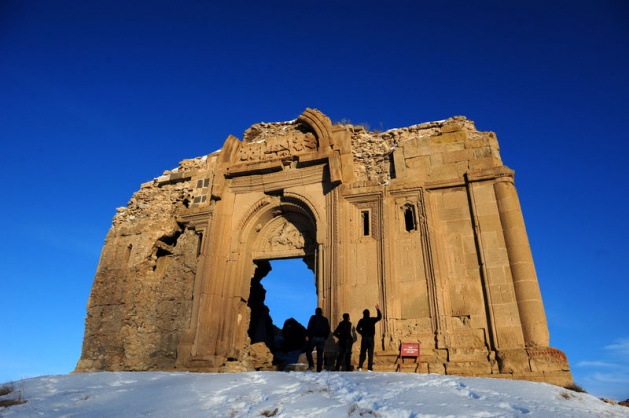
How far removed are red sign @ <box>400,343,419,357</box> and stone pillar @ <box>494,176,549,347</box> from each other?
2.13 m

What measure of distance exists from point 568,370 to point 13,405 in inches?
347

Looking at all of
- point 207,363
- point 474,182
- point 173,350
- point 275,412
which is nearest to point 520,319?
point 474,182

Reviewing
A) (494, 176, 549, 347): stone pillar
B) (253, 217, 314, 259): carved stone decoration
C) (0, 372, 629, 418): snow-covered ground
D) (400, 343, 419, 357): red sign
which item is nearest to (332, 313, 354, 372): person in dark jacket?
(400, 343, 419, 357): red sign

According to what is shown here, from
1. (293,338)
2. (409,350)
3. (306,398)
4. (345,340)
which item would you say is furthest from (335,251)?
(293,338)

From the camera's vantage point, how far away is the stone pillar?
8.62 meters

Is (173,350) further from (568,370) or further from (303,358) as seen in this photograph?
(568,370)

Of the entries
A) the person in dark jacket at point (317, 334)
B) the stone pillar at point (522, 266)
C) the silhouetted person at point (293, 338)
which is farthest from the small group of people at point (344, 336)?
the silhouetted person at point (293, 338)

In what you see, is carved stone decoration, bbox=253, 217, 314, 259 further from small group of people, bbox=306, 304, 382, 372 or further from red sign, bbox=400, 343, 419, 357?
red sign, bbox=400, 343, 419, 357

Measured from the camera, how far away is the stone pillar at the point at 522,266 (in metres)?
8.62

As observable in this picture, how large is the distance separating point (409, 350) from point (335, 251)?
2.89 meters

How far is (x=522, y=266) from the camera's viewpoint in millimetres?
9195

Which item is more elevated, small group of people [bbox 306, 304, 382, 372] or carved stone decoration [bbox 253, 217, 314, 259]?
carved stone decoration [bbox 253, 217, 314, 259]

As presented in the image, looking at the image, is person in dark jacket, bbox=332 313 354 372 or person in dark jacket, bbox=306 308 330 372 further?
person in dark jacket, bbox=332 313 354 372

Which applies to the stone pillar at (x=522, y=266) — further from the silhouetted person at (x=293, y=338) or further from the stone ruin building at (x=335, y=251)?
the silhouetted person at (x=293, y=338)
